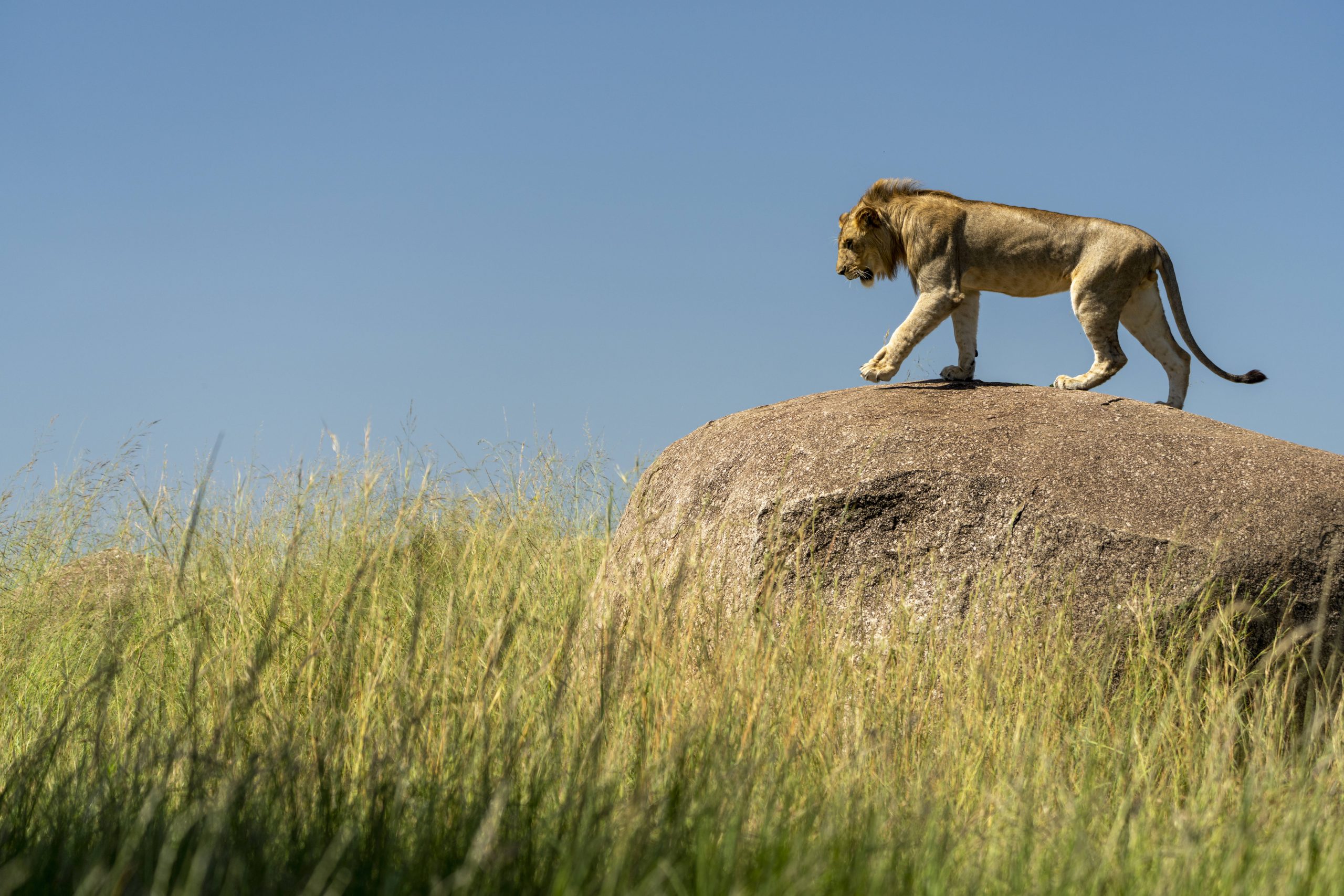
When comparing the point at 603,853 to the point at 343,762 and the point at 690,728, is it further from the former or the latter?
the point at 343,762

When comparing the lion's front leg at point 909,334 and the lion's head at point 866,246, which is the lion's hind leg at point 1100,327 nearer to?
the lion's front leg at point 909,334

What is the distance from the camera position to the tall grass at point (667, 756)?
84.3 inches

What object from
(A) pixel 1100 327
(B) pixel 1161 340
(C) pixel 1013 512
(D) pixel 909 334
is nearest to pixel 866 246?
(D) pixel 909 334

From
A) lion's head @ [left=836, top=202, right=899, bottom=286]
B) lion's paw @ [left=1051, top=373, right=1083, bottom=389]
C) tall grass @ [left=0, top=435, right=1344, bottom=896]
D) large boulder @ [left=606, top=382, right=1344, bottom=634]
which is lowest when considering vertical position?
tall grass @ [left=0, top=435, right=1344, bottom=896]

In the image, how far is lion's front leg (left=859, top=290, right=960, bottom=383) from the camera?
5797mm

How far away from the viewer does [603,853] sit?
7.24ft

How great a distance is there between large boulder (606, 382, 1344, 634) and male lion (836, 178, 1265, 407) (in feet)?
4.07

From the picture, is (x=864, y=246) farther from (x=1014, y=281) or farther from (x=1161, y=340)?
(x=1161, y=340)

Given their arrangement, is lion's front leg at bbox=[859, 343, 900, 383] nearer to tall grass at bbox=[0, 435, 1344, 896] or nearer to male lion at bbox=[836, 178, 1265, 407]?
male lion at bbox=[836, 178, 1265, 407]

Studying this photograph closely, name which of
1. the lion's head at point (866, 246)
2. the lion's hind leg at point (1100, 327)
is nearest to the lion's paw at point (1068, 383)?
the lion's hind leg at point (1100, 327)

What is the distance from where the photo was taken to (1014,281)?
20.5 ft

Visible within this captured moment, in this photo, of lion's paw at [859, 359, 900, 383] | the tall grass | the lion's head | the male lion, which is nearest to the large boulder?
the tall grass

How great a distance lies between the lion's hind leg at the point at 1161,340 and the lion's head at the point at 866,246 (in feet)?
4.55

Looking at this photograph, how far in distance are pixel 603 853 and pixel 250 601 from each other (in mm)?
3890
